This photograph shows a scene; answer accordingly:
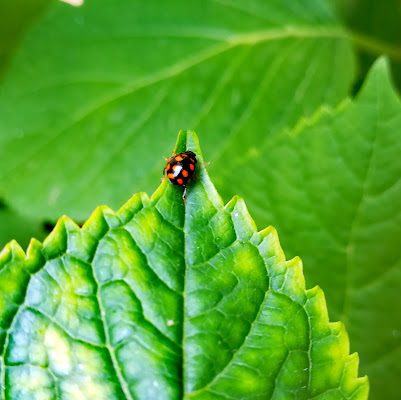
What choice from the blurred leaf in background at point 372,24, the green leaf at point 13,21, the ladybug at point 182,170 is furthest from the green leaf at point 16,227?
the blurred leaf in background at point 372,24

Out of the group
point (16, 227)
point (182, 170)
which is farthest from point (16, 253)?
point (16, 227)

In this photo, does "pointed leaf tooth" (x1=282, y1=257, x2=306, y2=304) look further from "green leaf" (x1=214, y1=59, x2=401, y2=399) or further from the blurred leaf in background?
the blurred leaf in background

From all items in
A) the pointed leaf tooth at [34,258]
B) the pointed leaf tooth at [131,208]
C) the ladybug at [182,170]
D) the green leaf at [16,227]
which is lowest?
the pointed leaf tooth at [34,258]

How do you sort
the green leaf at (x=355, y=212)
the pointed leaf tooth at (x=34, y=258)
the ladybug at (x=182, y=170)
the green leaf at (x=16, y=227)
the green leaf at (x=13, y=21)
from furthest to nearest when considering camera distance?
the green leaf at (x=13, y=21) < the green leaf at (x=16, y=227) < the green leaf at (x=355, y=212) < the ladybug at (x=182, y=170) < the pointed leaf tooth at (x=34, y=258)

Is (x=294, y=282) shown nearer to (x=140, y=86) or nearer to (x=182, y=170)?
(x=182, y=170)

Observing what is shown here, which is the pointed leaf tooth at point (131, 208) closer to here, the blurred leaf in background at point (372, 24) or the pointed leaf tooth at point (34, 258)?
the pointed leaf tooth at point (34, 258)

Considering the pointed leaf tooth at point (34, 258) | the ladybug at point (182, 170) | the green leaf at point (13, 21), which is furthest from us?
the green leaf at point (13, 21)

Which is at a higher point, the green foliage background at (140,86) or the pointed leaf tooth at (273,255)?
the green foliage background at (140,86)

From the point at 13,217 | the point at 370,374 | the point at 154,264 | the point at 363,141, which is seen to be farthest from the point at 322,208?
the point at 13,217
